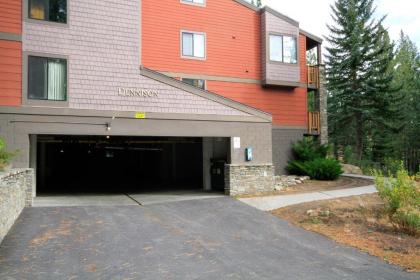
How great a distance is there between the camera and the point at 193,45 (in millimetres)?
20609

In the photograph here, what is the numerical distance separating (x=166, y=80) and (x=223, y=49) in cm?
625

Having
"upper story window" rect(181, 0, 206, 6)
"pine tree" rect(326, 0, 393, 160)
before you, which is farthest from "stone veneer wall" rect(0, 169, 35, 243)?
"pine tree" rect(326, 0, 393, 160)

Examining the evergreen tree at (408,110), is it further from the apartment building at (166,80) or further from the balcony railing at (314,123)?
the apartment building at (166,80)

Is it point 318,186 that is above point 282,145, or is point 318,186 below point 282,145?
below

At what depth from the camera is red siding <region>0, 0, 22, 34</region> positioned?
1388 centimetres

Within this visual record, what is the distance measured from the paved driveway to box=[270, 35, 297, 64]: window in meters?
11.7

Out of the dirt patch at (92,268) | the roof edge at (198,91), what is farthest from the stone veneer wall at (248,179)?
the dirt patch at (92,268)

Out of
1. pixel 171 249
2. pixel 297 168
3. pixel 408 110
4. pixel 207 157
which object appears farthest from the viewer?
pixel 408 110

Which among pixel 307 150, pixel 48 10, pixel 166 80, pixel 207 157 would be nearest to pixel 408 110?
pixel 307 150

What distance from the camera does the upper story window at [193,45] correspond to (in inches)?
805

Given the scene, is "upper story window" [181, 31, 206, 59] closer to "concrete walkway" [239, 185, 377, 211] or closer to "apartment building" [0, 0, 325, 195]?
"apartment building" [0, 0, 325, 195]

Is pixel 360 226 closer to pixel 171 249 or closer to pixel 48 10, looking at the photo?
pixel 171 249

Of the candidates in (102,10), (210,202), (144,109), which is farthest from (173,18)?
(210,202)

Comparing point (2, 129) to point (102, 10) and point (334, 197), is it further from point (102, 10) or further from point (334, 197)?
point (334, 197)
